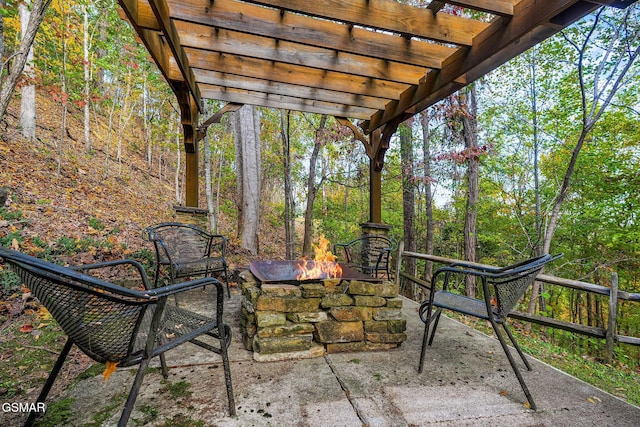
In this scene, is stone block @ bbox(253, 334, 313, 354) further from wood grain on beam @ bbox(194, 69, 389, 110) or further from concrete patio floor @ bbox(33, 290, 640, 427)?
wood grain on beam @ bbox(194, 69, 389, 110)

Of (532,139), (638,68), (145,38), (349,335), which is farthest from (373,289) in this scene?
(532,139)

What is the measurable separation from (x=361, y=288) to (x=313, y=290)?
1.22 feet

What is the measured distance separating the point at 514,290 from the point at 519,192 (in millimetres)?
6197

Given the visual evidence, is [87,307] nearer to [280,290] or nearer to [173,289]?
[173,289]

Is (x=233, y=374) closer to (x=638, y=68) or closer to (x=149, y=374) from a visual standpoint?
(x=149, y=374)

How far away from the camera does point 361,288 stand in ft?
7.11

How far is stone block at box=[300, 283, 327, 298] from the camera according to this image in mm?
2041

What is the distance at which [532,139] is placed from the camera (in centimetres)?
637

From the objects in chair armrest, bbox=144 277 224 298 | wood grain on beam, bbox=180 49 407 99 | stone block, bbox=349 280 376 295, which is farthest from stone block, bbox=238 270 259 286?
wood grain on beam, bbox=180 49 407 99

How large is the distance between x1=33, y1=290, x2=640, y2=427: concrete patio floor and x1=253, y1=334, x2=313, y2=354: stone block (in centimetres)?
9

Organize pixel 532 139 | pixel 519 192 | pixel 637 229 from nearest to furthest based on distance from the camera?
1. pixel 637 229
2. pixel 532 139
3. pixel 519 192

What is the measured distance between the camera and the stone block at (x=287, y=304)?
6.46ft

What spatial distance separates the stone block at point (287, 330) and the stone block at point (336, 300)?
184 mm

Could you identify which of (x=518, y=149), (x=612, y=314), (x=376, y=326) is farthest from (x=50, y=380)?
(x=518, y=149)
